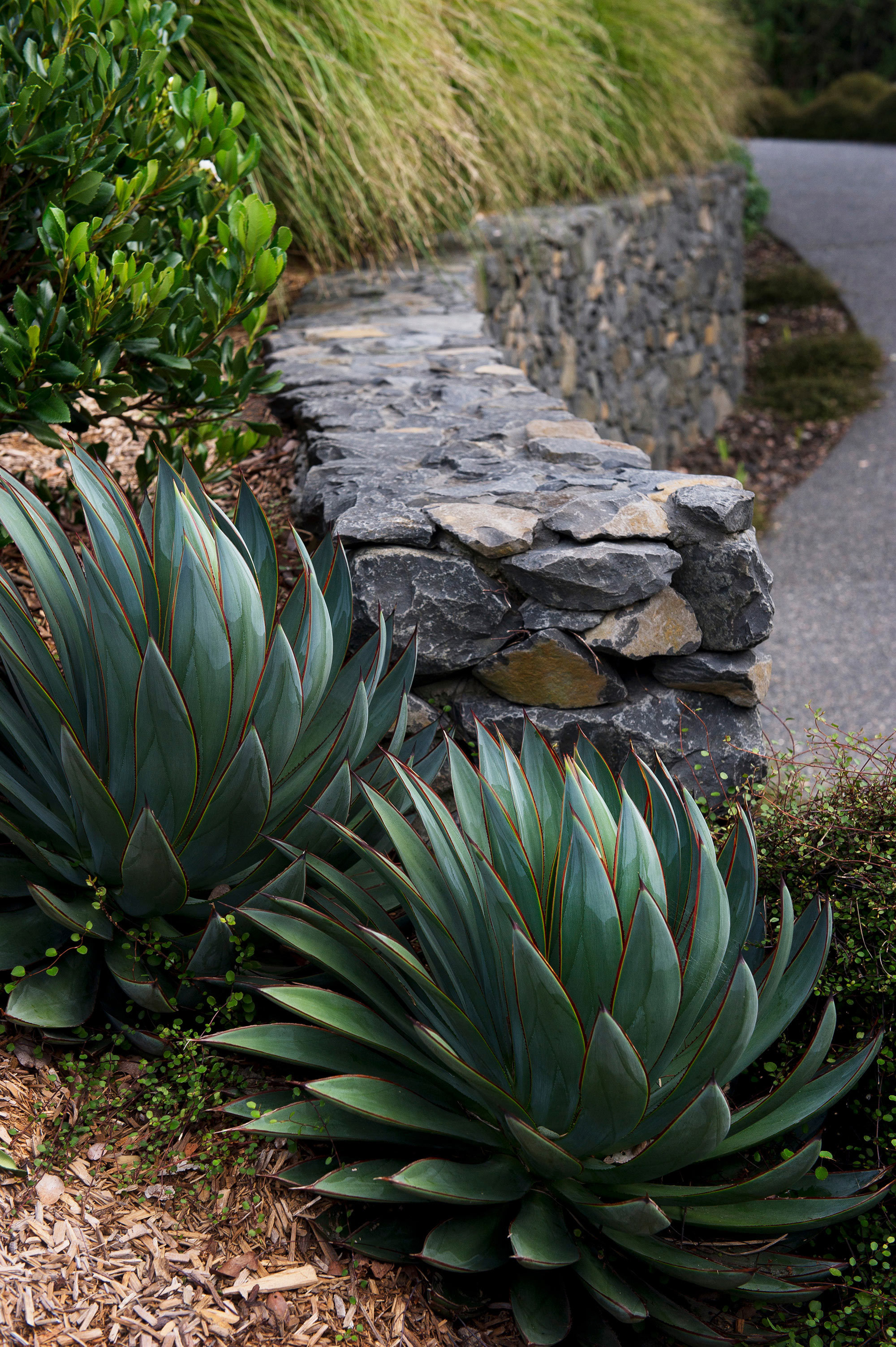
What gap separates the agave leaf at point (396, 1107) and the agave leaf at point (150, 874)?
412mm

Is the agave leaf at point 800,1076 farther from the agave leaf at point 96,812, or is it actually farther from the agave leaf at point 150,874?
the agave leaf at point 96,812

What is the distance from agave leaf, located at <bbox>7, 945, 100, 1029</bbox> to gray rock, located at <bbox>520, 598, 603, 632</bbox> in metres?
1.21

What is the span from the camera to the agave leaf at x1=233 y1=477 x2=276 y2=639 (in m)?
2.14

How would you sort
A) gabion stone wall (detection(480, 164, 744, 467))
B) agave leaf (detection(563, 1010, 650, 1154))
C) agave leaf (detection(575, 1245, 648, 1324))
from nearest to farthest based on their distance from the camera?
1. agave leaf (detection(563, 1010, 650, 1154))
2. agave leaf (detection(575, 1245, 648, 1324))
3. gabion stone wall (detection(480, 164, 744, 467))

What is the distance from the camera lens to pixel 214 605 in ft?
5.68

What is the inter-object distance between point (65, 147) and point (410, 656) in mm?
1360

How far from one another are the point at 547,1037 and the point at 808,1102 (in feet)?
1.82

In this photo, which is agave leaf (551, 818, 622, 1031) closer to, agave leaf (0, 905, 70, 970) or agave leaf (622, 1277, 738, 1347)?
agave leaf (622, 1277, 738, 1347)

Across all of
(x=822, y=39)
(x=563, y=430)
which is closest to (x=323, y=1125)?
(x=563, y=430)

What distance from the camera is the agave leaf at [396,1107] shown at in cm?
156

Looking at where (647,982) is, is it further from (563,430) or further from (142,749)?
(563,430)

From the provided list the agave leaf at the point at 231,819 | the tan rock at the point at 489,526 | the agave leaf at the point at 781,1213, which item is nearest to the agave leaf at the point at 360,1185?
the agave leaf at the point at 781,1213

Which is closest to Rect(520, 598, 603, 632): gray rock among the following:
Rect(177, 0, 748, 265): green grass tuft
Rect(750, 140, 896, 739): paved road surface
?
Rect(750, 140, 896, 739): paved road surface

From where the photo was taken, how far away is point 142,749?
172 centimetres
